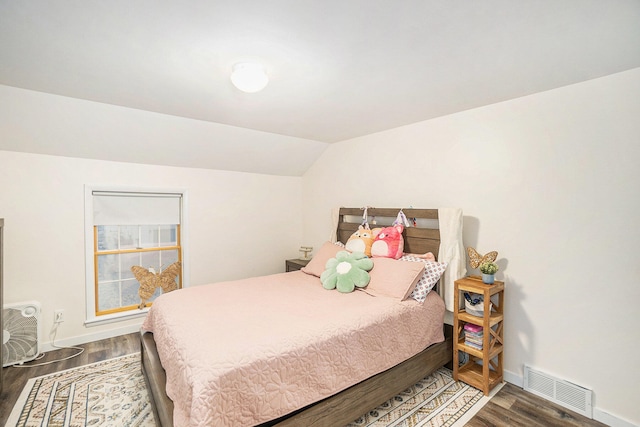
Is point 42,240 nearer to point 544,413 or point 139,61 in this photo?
point 139,61

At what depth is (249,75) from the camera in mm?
1863

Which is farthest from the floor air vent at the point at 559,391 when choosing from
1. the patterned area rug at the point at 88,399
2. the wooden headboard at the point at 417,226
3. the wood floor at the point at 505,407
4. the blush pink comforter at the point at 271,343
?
the patterned area rug at the point at 88,399

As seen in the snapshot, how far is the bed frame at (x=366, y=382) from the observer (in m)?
1.71

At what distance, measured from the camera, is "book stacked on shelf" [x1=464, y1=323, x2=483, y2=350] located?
7.82 ft

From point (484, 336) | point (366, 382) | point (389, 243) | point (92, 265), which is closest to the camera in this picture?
point (366, 382)

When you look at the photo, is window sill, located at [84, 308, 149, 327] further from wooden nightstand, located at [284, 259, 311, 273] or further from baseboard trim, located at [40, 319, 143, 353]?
wooden nightstand, located at [284, 259, 311, 273]

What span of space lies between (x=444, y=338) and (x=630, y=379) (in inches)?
44.2

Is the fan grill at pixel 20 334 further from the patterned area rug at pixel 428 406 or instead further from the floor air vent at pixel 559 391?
the floor air vent at pixel 559 391

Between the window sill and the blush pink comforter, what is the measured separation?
1145 mm

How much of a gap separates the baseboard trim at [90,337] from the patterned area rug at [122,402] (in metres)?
0.56

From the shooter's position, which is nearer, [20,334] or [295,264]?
[20,334]

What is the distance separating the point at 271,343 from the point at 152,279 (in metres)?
2.59

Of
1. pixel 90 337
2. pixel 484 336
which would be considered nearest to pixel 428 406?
pixel 484 336

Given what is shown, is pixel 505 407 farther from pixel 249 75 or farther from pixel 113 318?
pixel 113 318
